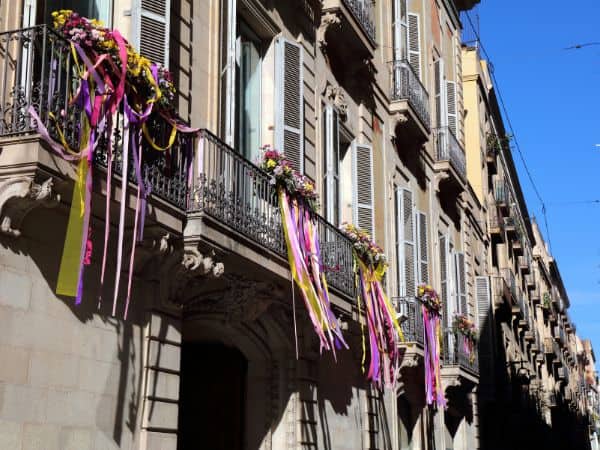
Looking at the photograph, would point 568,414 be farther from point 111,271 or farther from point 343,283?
point 111,271

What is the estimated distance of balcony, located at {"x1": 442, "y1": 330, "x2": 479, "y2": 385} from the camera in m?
19.4

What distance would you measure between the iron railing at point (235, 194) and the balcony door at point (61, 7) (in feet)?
5.19

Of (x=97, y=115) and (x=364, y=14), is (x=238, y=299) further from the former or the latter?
(x=364, y=14)

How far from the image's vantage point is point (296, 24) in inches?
542

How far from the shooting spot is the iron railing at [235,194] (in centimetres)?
934

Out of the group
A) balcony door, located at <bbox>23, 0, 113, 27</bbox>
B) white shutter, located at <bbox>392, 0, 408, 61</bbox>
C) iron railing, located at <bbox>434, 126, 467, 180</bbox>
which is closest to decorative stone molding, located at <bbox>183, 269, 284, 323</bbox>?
balcony door, located at <bbox>23, 0, 113, 27</bbox>

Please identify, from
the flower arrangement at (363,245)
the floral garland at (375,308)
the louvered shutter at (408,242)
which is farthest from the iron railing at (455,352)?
the flower arrangement at (363,245)

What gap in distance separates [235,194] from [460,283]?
1327cm

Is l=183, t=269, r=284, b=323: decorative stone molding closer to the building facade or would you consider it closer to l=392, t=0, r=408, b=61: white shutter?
the building facade

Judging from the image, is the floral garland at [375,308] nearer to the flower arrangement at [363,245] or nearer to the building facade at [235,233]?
the flower arrangement at [363,245]

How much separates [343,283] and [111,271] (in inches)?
192

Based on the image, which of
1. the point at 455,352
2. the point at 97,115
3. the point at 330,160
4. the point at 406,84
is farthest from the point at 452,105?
the point at 97,115

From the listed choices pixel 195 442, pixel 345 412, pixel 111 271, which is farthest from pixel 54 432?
pixel 345 412

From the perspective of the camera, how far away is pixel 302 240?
11117 mm
